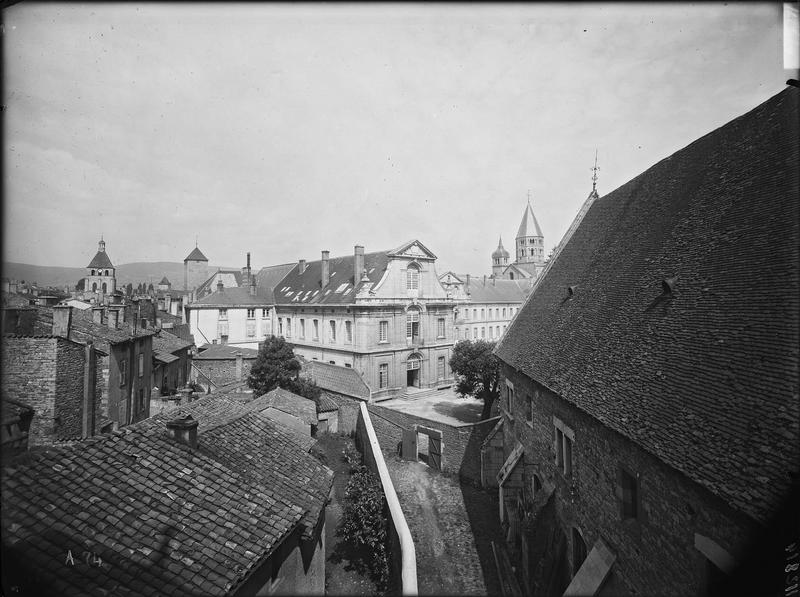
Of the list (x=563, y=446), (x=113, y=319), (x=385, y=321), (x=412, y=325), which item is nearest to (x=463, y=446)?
(x=563, y=446)

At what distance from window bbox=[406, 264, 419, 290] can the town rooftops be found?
25.0m

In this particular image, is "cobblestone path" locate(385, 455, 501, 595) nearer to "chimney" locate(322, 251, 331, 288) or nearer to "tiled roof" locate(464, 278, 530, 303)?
"chimney" locate(322, 251, 331, 288)

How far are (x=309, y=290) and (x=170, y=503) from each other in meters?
33.4

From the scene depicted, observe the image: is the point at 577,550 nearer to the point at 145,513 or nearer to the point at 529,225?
the point at 145,513

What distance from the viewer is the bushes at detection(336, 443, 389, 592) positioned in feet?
34.2

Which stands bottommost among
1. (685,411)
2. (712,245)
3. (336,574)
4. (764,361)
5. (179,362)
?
(336,574)

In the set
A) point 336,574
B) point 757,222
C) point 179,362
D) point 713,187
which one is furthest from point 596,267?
point 179,362

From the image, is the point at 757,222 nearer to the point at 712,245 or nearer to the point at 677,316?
the point at 712,245

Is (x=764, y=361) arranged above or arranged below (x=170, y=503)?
above

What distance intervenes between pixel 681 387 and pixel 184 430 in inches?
322

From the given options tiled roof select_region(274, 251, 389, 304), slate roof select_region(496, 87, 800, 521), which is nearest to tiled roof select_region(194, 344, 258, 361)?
tiled roof select_region(274, 251, 389, 304)

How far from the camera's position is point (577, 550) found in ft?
27.5

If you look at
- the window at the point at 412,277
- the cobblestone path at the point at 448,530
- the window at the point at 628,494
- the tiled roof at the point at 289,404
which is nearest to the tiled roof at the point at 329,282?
the window at the point at 412,277

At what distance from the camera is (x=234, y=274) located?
2352 inches
